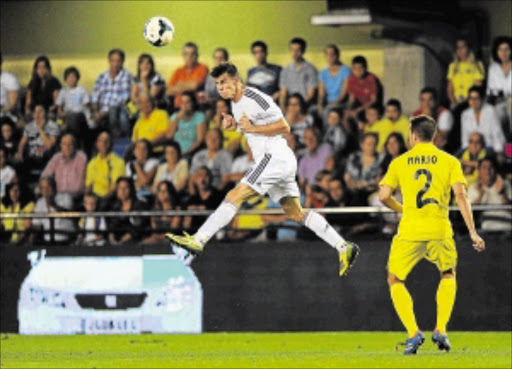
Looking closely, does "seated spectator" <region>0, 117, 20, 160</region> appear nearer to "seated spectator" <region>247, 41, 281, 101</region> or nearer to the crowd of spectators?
the crowd of spectators

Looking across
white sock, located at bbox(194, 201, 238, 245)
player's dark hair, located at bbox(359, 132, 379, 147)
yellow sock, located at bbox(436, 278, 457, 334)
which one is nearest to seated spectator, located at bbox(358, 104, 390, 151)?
player's dark hair, located at bbox(359, 132, 379, 147)

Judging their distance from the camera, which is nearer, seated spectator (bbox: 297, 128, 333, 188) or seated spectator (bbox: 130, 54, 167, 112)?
seated spectator (bbox: 297, 128, 333, 188)

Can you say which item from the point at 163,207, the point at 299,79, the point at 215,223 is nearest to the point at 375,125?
the point at 299,79

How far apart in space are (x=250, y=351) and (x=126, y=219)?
12.3ft

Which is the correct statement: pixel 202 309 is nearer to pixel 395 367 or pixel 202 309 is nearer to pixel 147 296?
pixel 147 296

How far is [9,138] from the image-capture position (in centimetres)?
1998

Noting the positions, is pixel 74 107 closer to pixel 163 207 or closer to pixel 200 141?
pixel 200 141

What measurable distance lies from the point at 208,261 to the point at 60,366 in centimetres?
449

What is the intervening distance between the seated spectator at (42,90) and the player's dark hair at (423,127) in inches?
391

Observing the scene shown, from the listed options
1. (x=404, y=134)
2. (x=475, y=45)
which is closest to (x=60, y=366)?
(x=404, y=134)

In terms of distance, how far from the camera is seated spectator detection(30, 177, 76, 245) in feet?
56.3

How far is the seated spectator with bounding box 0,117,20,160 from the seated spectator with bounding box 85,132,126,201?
163 cm

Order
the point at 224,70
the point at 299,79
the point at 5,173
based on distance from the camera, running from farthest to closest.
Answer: the point at 299,79 → the point at 5,173 → the point at 224,70

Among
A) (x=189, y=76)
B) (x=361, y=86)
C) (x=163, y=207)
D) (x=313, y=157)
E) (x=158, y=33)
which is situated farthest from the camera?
(x=189, y=76)
